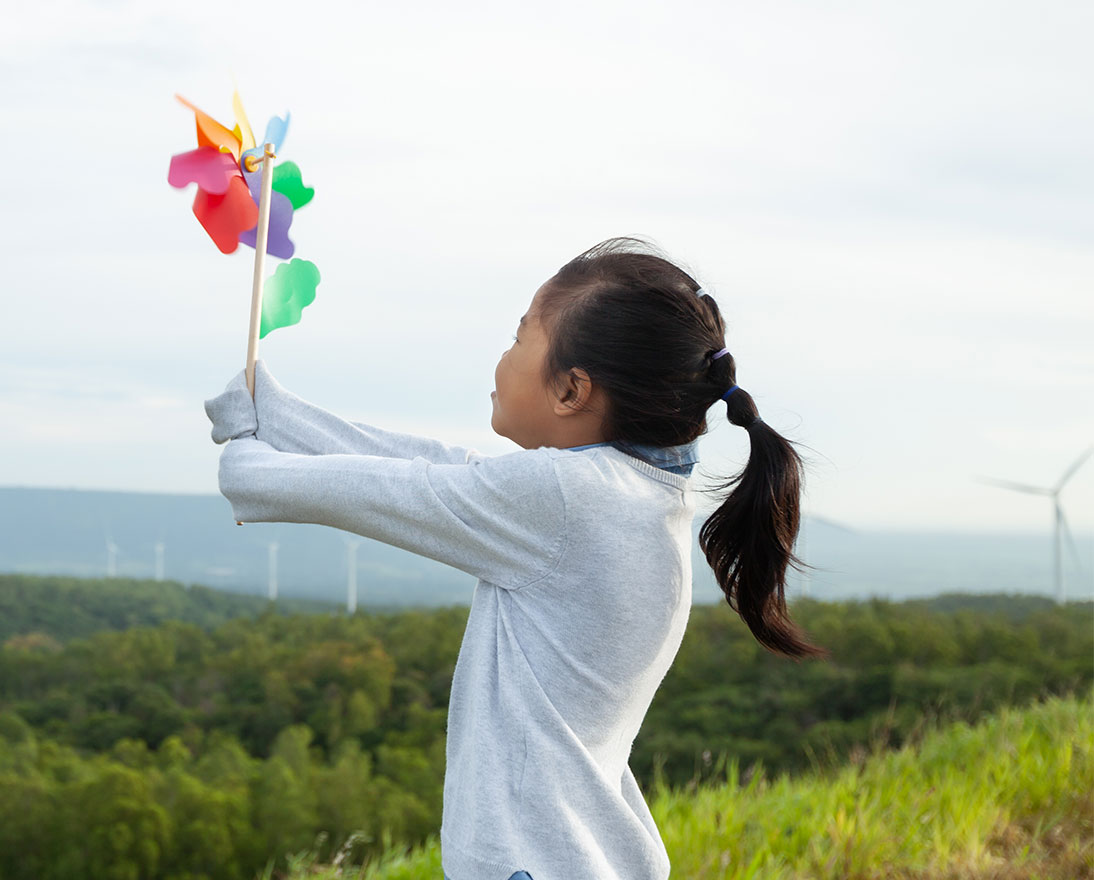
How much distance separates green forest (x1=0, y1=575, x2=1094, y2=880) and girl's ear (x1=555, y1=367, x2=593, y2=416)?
833 inches

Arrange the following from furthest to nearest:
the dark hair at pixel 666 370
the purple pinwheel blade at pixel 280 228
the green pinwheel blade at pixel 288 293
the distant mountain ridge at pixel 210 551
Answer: the distant mountain ridge at pixel 210 551 → the purple pinwheel blade at pixel 280 228 → the green pinwheel blade at pixel 288 293 → the dark hair at pixel 666 370

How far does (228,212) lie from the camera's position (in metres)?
2.29

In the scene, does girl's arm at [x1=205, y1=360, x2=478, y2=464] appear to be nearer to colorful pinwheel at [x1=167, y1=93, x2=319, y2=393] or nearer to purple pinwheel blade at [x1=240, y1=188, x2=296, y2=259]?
colorful pinwheel at [x1=167, y1=93, x2=319, y2=393]

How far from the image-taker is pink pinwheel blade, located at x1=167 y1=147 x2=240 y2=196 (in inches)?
88.4

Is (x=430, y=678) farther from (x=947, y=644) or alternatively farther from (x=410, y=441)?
(x=410, y=441)

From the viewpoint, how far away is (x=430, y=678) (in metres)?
36.1

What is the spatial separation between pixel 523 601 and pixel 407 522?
21cm

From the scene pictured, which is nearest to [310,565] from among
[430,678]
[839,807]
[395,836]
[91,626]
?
[91,626]

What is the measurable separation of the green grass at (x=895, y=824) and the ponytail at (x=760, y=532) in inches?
72.5

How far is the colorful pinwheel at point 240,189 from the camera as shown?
7.36 feet

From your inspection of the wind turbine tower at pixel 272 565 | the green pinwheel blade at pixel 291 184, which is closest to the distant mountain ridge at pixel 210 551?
the wind turbine tower at pixel 272 565

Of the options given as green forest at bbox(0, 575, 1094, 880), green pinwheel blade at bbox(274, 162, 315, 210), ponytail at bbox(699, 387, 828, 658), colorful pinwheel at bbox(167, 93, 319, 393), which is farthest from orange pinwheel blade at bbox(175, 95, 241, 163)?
green forest at bbox(0, 575, 1094, 880)

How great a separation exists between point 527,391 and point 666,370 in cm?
23

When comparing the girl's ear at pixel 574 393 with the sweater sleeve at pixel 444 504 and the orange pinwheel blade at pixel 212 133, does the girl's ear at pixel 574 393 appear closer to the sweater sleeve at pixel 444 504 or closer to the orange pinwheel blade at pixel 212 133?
the sweater sleeve at pixel 444 504
